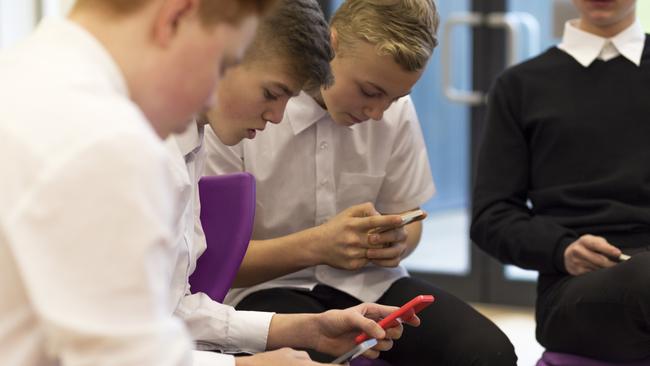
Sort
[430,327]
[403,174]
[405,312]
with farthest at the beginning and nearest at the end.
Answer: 1. [403,174]
2. [430,327]
3. [405,312]

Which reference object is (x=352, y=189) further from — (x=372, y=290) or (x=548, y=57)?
(x=548, y=57)

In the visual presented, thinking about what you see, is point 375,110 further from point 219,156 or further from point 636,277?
point 636,277

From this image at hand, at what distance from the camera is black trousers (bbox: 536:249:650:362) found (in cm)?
187

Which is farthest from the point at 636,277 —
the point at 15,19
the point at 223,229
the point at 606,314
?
the point at 15,19

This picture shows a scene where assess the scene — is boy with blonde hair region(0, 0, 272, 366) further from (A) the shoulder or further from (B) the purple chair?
(A) the shoulder

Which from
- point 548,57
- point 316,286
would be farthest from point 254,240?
point 548,57

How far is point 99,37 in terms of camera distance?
0.88 meters

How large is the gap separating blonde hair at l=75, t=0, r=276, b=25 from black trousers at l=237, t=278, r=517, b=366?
95cm

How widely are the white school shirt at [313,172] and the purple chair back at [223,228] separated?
0.61 ft

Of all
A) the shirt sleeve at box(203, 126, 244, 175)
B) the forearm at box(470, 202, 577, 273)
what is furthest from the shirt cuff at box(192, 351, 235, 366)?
the forearm at box(470, 202, 577, 273)

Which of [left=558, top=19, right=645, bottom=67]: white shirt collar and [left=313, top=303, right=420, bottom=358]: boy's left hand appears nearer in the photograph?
[left=313, top=303, right=420, bottom=358]: boy's left hand

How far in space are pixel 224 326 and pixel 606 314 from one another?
2.53ft

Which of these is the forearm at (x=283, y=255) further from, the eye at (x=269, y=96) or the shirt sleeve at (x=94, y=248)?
the shirt sleeve at (x=94, y=248)

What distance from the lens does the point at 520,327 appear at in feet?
11.8
